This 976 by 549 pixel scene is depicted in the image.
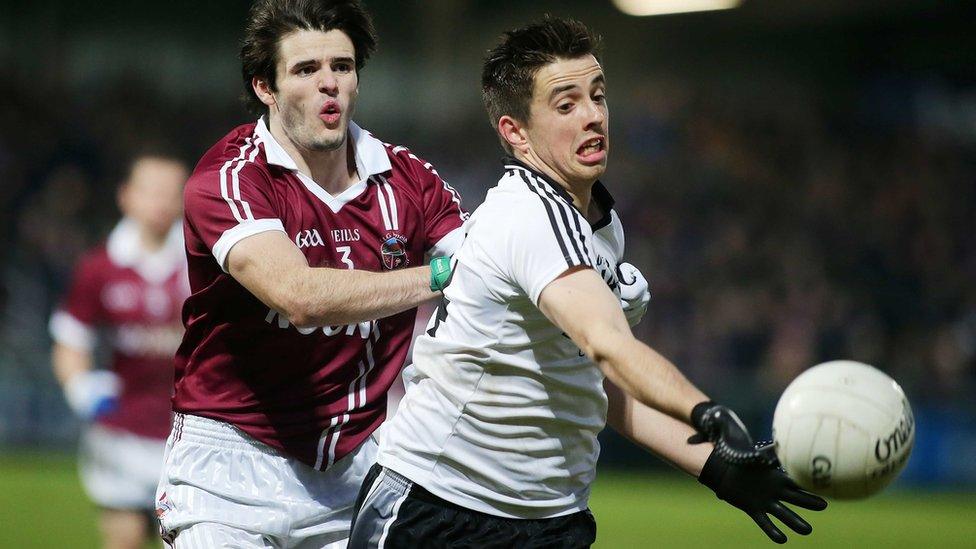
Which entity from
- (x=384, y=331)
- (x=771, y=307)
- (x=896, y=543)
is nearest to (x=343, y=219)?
(x=384, y=331)

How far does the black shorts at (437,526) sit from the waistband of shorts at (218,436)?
618mm

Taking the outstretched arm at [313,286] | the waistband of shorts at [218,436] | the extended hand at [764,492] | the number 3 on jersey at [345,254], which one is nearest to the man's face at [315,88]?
the number 3 on jersey at [345,254]

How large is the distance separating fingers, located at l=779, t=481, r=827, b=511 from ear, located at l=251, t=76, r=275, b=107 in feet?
7.39

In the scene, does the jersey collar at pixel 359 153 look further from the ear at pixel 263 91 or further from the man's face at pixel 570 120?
the man's face at pixel 570 120

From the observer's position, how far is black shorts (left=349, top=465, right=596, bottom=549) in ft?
12.1

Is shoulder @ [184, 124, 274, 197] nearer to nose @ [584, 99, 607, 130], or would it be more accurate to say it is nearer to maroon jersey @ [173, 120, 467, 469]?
maroon jersey @ [173, 120, 467, 469]

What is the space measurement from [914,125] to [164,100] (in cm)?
1098

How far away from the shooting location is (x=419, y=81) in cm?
2052

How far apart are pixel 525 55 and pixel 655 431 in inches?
48.9

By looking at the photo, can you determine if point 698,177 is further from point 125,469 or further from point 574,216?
point 574,216

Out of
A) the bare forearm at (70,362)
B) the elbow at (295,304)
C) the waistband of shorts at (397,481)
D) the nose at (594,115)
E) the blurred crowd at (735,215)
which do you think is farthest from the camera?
the blurred crowd at (735,215)

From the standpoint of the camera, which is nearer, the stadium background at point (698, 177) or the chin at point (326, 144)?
the chin at point (326, 144)

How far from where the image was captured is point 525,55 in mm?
3746

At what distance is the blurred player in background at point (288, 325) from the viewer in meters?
4.17
